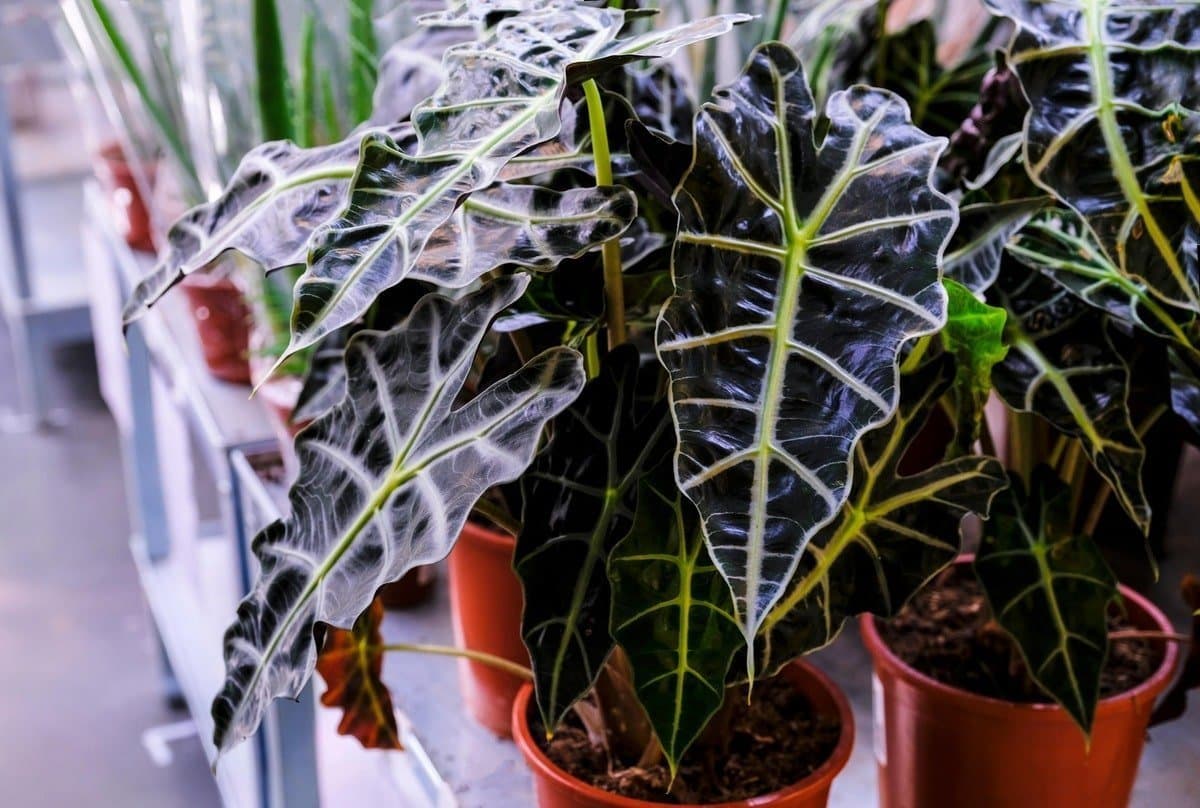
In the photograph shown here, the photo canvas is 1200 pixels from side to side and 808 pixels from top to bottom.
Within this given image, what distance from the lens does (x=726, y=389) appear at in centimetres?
54

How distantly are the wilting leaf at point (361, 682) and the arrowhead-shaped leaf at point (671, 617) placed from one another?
0.28 metres

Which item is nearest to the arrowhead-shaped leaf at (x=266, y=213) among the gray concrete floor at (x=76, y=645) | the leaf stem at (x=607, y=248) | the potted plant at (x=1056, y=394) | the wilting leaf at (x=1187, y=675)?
the leaf stem at (x=607, y=248)

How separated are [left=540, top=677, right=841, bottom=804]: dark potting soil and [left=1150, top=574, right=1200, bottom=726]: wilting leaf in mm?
240

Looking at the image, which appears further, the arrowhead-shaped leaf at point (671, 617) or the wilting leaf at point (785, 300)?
the arrowhead-shaped leaf at point (671, 617)

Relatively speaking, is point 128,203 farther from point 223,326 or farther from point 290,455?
point 290,455

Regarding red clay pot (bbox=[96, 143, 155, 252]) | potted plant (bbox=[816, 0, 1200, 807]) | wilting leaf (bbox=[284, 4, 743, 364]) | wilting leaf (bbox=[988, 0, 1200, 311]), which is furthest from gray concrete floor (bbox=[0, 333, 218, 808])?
wilting leaf (bbox=[988, 0, 1200, 311])

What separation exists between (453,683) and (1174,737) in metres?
0.59

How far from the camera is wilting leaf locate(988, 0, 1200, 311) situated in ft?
2.09

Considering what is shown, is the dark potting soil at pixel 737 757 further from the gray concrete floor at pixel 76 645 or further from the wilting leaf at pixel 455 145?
the gray concrete floor at pixel 76 645

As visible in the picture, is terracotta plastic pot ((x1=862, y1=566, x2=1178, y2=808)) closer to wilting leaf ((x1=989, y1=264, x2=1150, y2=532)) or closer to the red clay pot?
wilting leaf ((x1=989, y1=264, x2=1150, y2=532))

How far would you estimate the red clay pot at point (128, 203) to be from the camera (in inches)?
72.6

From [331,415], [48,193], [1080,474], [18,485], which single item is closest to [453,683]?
[331,415]

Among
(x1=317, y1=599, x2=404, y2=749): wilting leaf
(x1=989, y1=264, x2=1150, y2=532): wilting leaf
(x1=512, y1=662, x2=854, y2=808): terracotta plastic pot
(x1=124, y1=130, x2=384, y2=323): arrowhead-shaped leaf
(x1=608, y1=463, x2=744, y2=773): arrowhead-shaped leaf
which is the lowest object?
(x1=317, y1=599, x2=404, y2=749): wilting leaf

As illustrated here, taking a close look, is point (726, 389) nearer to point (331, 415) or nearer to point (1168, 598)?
point (331, 415)
